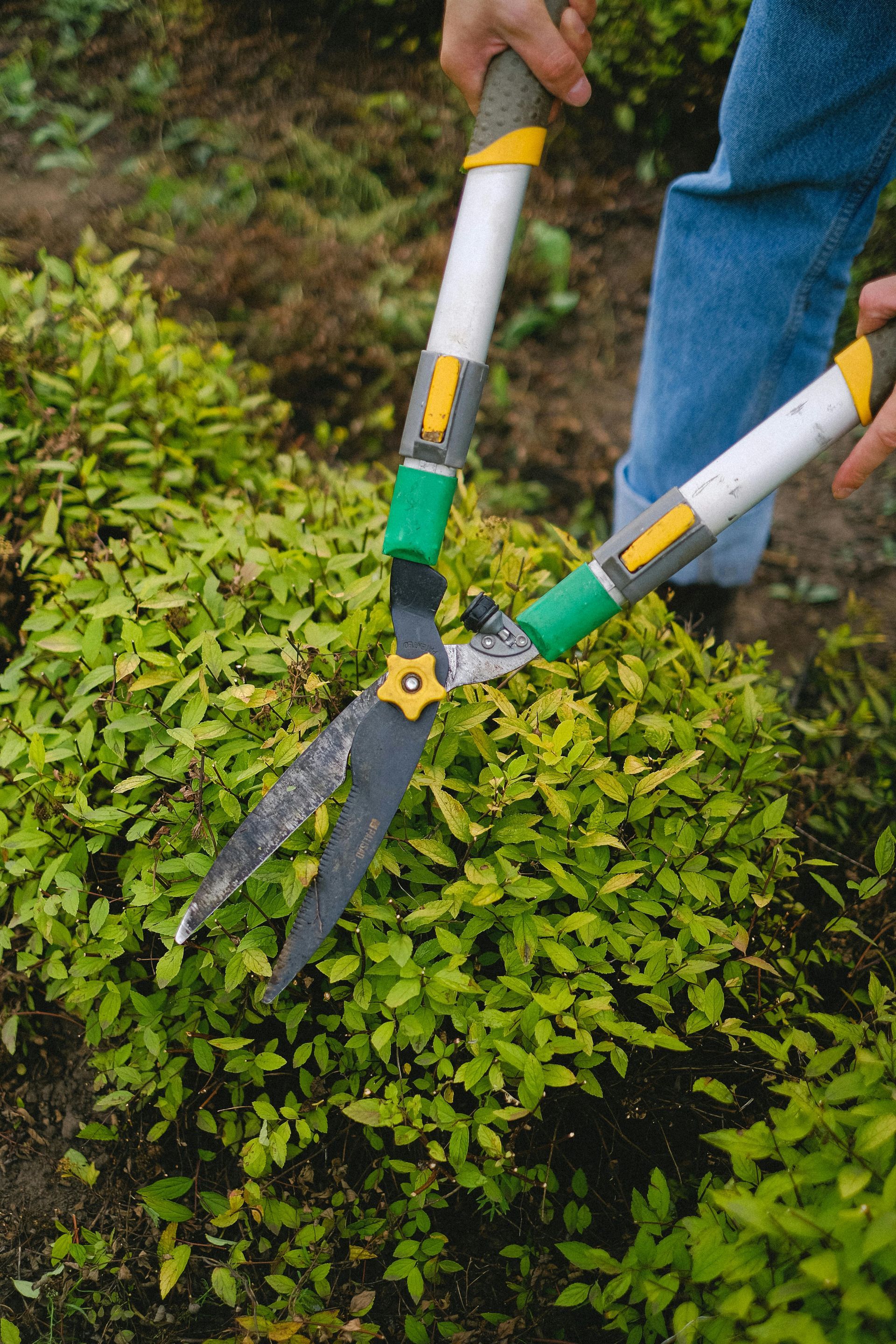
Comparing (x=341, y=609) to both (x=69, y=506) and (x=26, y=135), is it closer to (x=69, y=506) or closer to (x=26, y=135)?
(x=69, y=506)

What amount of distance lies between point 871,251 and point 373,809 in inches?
126

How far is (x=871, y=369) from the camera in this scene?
58.6 inches

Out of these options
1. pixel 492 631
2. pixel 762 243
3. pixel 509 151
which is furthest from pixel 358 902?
pixel 762 243

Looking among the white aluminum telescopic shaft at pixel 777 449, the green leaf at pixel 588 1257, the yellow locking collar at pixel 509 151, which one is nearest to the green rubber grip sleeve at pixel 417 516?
the white aluminum telescopic shaft at pixel 777 449

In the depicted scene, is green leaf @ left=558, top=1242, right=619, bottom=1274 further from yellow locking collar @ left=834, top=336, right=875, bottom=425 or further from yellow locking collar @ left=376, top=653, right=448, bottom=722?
yellow locking collar @ left=834, top=336, right=875, bottom=425

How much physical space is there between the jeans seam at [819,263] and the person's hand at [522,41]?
77 centimetres

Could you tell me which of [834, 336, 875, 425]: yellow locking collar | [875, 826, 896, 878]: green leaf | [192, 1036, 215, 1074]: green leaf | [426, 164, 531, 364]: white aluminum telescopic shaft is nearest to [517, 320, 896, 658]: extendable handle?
[834, 336, 875, 425]: yellow locking collar

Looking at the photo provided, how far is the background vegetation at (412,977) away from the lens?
1379mm

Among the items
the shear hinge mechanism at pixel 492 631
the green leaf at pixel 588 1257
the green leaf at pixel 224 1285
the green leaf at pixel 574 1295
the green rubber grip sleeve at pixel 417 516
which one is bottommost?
the green leaf at pixel 224 1285

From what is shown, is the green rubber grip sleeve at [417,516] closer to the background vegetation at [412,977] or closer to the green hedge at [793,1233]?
the background vegetation at [412,977]

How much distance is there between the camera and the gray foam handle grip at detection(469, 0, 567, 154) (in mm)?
1554

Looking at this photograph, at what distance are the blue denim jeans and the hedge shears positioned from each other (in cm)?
58

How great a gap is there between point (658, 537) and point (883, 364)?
0.52 metres

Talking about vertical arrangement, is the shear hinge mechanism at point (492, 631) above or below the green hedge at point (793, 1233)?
above
